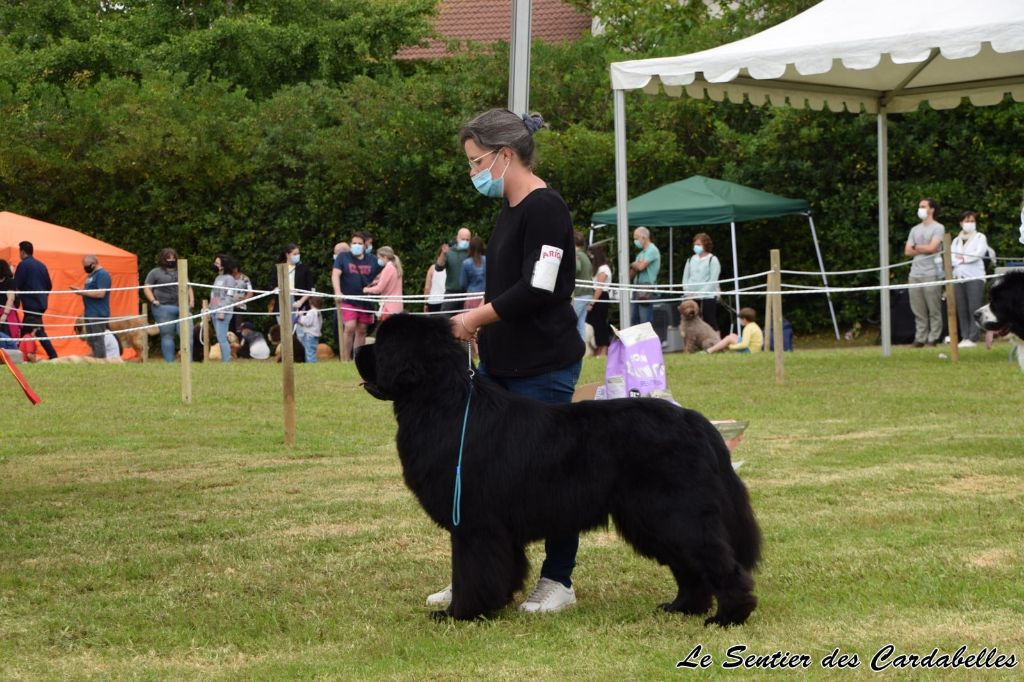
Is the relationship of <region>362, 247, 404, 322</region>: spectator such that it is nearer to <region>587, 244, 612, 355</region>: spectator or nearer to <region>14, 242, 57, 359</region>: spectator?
<region>587, 244, 612, 355</region>: spectator

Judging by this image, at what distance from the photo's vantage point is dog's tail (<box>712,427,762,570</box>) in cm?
438

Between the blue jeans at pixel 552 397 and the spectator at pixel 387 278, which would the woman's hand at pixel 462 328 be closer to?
the blue jeans at pixel 552 397

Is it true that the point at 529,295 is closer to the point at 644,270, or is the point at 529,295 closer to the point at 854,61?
the point at 854,61

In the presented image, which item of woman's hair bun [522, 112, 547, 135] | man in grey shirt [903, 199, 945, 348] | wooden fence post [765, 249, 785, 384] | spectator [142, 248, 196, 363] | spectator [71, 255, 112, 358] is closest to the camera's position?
woman's hair bun [522, 112, 547, 135]

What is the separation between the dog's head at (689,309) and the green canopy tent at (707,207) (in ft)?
4.35

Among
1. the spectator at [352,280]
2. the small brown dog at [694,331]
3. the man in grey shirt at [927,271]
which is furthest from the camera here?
the spectator at [352,280]

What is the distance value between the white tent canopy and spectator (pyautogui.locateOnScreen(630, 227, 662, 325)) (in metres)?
3.31

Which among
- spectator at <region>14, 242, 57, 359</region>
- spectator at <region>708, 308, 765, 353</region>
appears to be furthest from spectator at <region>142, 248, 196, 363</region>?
spectator at <region>708, 308, 765, 353</region>

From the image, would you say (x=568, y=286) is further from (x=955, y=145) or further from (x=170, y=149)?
(x=170, y=149)

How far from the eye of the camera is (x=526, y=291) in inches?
179

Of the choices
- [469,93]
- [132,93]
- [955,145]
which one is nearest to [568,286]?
[955,145]

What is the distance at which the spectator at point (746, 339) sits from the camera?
645 inches

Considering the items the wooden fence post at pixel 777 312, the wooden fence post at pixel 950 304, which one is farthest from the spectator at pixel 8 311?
the wooden fence post at pixel 950 304

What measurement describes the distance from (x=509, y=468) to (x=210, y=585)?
1585 mm
